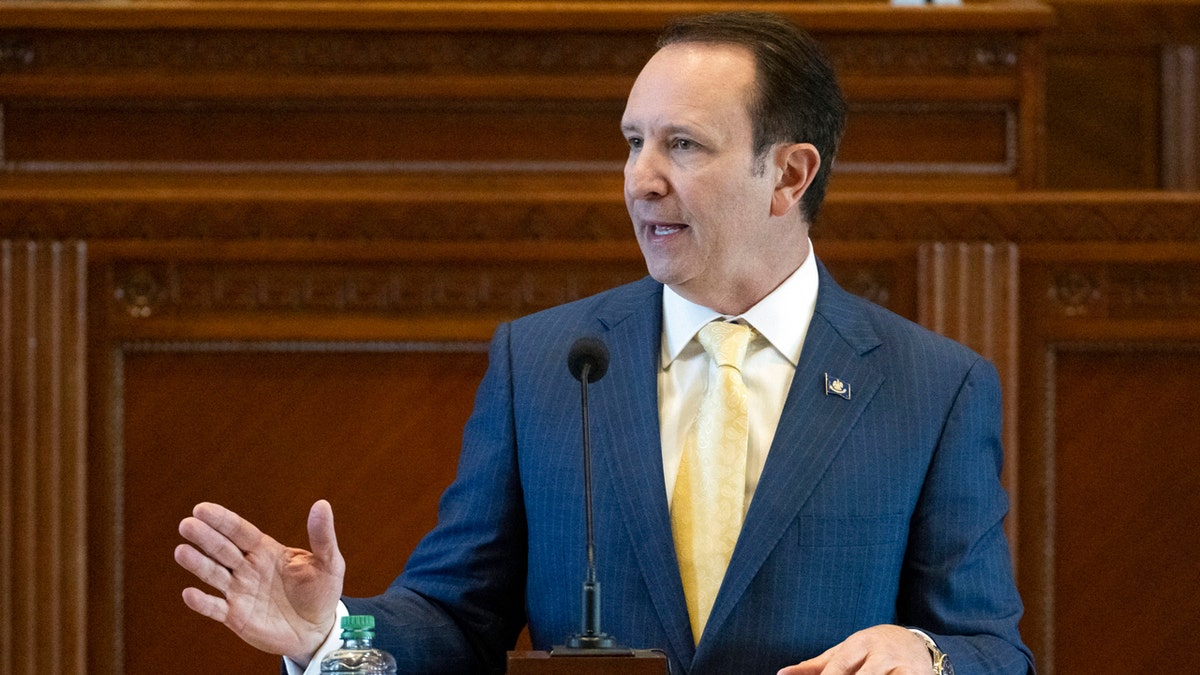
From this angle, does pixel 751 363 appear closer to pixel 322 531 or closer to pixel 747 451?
pixel 747 451

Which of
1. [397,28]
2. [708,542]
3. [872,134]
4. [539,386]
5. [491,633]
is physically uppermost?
[397,28]

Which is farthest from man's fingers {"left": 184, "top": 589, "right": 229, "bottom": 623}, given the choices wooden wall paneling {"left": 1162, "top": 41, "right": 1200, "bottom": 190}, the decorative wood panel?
wooden wall paneling {"left": 1162, "top": 41, "right": 1200, "bottom": 190}

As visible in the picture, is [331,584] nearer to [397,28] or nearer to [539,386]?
[539,386]

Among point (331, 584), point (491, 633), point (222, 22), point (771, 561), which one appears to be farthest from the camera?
point (222, 22)

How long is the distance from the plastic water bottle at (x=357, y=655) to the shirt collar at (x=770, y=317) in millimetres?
605

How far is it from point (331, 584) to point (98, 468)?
144 centimetres

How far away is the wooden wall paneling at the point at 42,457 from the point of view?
2951 millimetres

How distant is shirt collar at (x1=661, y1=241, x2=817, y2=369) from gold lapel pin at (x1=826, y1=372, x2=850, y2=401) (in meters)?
0.06

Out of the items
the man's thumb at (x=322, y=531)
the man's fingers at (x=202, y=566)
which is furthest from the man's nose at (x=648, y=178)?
the man's fingers at (x=202, y=566)

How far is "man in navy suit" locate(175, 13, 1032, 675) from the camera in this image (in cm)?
194

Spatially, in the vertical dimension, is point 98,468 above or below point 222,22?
below

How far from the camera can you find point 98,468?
300cm

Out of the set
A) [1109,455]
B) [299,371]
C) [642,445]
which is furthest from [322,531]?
[1109,455]

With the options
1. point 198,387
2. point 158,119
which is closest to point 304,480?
point 198,387
